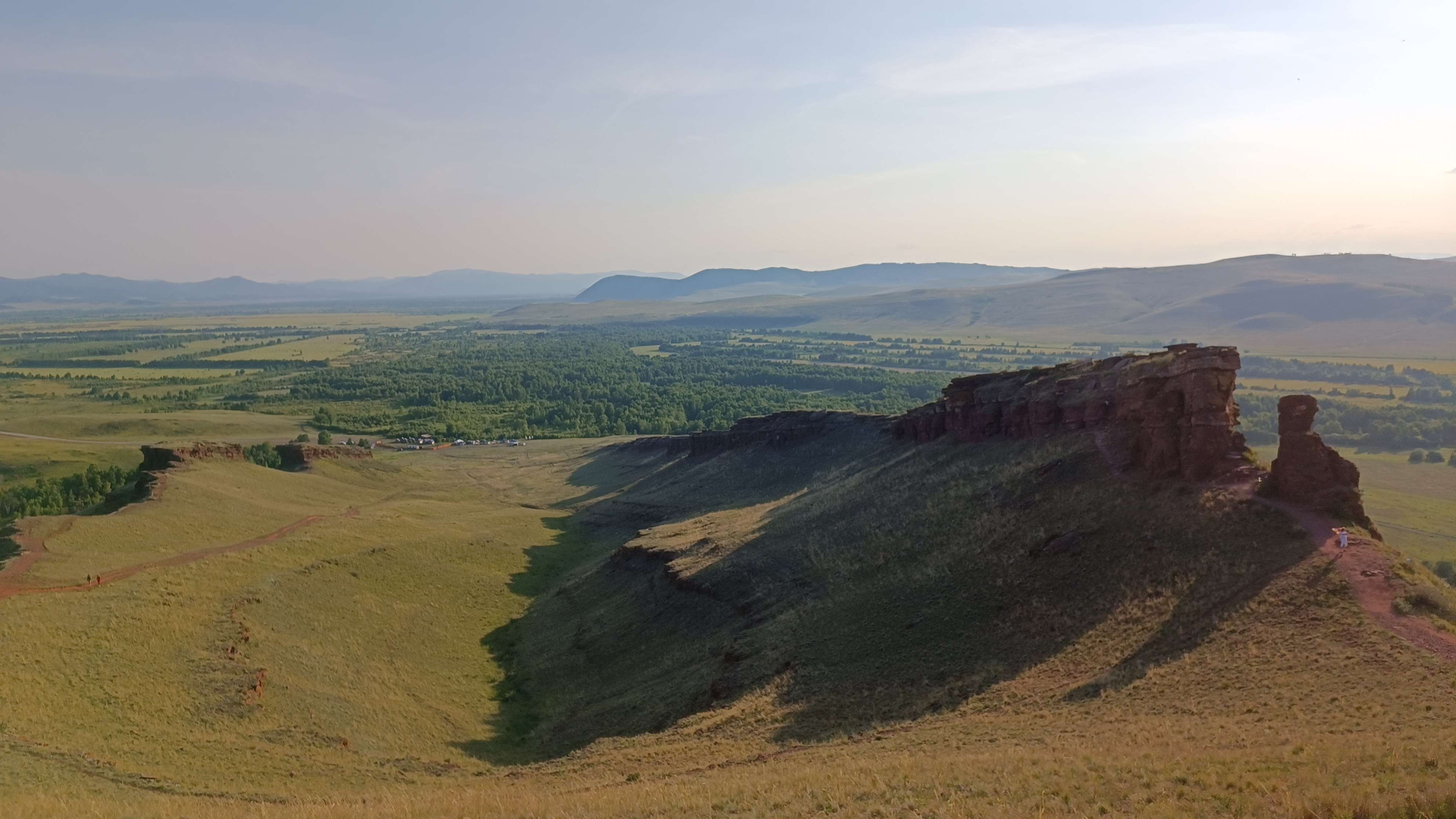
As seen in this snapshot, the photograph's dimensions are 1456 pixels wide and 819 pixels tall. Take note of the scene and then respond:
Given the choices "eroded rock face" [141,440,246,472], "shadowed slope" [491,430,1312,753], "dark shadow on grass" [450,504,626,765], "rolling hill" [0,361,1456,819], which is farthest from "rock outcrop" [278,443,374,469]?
"shadowed slope" [491,430,1312,753]

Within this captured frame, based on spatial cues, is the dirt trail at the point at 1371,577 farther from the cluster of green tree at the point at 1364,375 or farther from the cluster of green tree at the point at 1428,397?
the cluster of green tree at the point at 1364,375

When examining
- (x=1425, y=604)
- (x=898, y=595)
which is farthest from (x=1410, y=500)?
(x=1425, y=604)

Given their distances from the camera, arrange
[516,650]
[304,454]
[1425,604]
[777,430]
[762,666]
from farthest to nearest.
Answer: [304,454] → [777,430] → [516,650] → [762,666] → [1425,604]

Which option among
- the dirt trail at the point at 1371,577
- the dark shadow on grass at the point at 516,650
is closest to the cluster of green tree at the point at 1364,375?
the dark shadow on grass at the point at 516,650

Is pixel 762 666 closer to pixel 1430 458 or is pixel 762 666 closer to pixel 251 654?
pixel 251 654

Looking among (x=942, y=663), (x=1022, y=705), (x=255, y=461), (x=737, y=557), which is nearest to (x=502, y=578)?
(x=737, y=557)

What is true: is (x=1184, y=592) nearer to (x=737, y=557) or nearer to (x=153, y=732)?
(x=737, y=557)

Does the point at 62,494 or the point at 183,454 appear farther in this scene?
the point at 62,494
